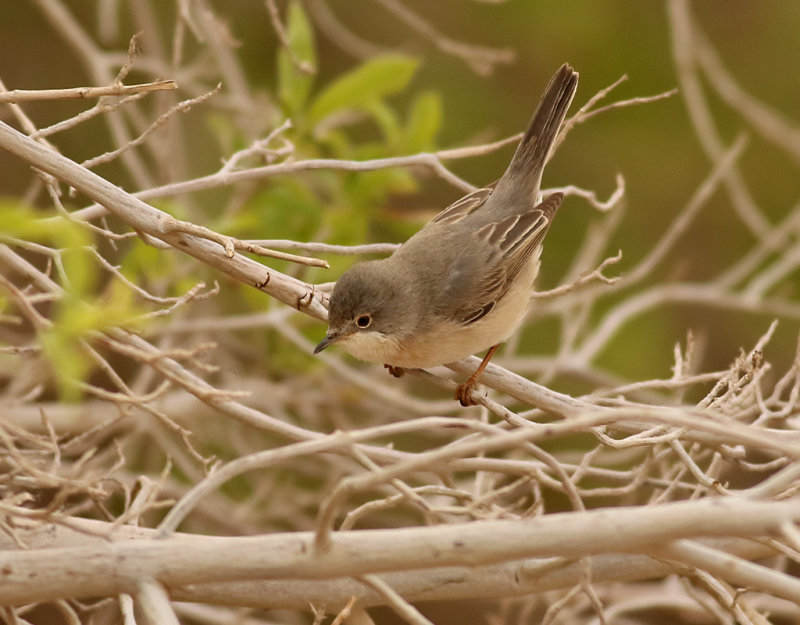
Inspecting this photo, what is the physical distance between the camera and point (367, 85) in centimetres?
483

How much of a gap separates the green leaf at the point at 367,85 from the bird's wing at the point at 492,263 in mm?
826

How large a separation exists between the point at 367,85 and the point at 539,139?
88 cm

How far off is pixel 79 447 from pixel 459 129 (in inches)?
169

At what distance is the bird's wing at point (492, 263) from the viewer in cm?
433

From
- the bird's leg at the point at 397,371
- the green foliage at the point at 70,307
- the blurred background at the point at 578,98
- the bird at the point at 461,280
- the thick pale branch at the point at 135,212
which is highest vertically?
the blurred background at the point at 578,98

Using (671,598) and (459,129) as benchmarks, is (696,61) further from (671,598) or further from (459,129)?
(671,598)

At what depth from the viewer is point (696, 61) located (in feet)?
23.4

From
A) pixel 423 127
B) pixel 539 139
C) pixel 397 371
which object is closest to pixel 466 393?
pixel 397 371

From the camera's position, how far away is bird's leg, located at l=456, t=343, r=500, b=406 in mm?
3700

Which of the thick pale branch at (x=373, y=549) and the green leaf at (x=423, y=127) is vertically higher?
the green leaf at (x=423, y=127)

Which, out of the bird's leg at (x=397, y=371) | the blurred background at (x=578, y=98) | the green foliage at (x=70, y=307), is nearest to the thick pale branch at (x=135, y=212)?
the green foliage at (x=70, y=307)

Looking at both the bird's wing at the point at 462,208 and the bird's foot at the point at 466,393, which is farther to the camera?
the bird's wing at the point at 462,208

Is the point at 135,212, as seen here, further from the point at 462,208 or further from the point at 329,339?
the point at 462,208

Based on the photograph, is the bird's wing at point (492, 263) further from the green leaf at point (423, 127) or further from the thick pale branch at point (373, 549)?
the thick pale branch at point (373, 549)
